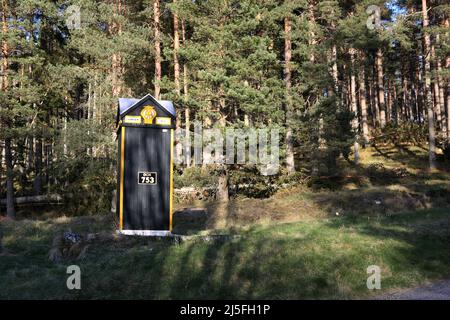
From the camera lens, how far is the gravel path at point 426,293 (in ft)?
23.3

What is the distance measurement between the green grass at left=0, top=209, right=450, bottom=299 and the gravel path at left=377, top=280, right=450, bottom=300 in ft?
0.96

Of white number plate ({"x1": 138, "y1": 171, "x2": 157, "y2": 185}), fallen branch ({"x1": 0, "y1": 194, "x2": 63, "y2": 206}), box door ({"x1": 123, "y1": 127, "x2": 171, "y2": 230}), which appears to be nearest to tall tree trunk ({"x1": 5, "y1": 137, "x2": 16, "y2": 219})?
fallen branch ({"x1": 0, "y1": 194, "x2": 63, "y2": 206})

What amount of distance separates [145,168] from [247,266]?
4.37 m

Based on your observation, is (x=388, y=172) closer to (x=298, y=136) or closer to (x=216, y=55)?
(x=298, y=136)

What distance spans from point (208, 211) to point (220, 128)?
3.80 metres

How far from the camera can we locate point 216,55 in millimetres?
20656

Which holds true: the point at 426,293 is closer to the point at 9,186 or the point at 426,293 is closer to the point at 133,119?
the point at 133,119

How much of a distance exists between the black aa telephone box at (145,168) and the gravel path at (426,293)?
233 inches

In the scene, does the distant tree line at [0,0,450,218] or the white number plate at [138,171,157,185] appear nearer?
the white number plate at [138,171,157,185]

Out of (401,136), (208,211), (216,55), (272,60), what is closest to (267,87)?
(272,60)

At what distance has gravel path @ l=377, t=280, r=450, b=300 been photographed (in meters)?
7.11

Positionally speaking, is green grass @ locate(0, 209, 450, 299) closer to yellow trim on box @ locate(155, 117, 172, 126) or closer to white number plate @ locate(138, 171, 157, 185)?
white number plate @ locate(138, 171, 157, 185)

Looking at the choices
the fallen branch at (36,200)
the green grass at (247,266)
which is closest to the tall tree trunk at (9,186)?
the fallen branch at (36,200)
